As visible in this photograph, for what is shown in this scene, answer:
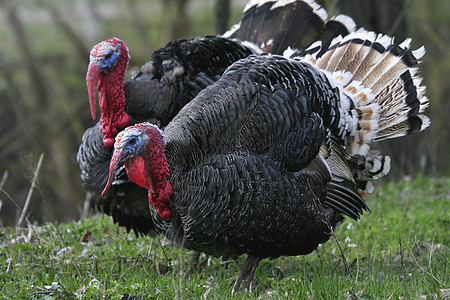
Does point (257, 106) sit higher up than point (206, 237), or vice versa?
point (257, 106)

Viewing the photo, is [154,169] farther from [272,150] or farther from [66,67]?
[66,67]

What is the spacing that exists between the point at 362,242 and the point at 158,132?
245 centimetres

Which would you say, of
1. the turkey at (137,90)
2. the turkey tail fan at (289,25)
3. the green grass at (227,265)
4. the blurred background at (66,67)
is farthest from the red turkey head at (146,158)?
the blurred background at (66,67)

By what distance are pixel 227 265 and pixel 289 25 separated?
8.24 ft

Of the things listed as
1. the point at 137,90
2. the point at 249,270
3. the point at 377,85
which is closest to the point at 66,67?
the point at 137,90

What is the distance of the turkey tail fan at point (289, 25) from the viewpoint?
5852 mm

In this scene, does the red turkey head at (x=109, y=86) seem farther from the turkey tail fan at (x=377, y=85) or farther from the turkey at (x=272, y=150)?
the turkey tail fan at (x=377, y=85)

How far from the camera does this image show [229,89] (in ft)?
14.1

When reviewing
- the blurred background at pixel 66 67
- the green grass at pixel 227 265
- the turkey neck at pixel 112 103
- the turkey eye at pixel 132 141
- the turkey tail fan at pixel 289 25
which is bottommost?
the blurred background at pixel 66 67

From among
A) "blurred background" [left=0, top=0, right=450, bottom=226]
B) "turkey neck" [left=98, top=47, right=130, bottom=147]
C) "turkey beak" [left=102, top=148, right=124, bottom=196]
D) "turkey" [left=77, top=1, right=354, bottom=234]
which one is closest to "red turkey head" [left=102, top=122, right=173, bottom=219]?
"turkey beak" [left=102, top=148, right=124, bottom=196]

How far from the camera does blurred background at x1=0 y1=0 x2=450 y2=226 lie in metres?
12.0

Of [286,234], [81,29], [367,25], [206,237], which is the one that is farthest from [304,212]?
[81,29]

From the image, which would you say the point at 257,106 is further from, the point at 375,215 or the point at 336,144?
the point at 375,215

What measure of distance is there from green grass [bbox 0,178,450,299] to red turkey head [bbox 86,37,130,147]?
38.5 inches
